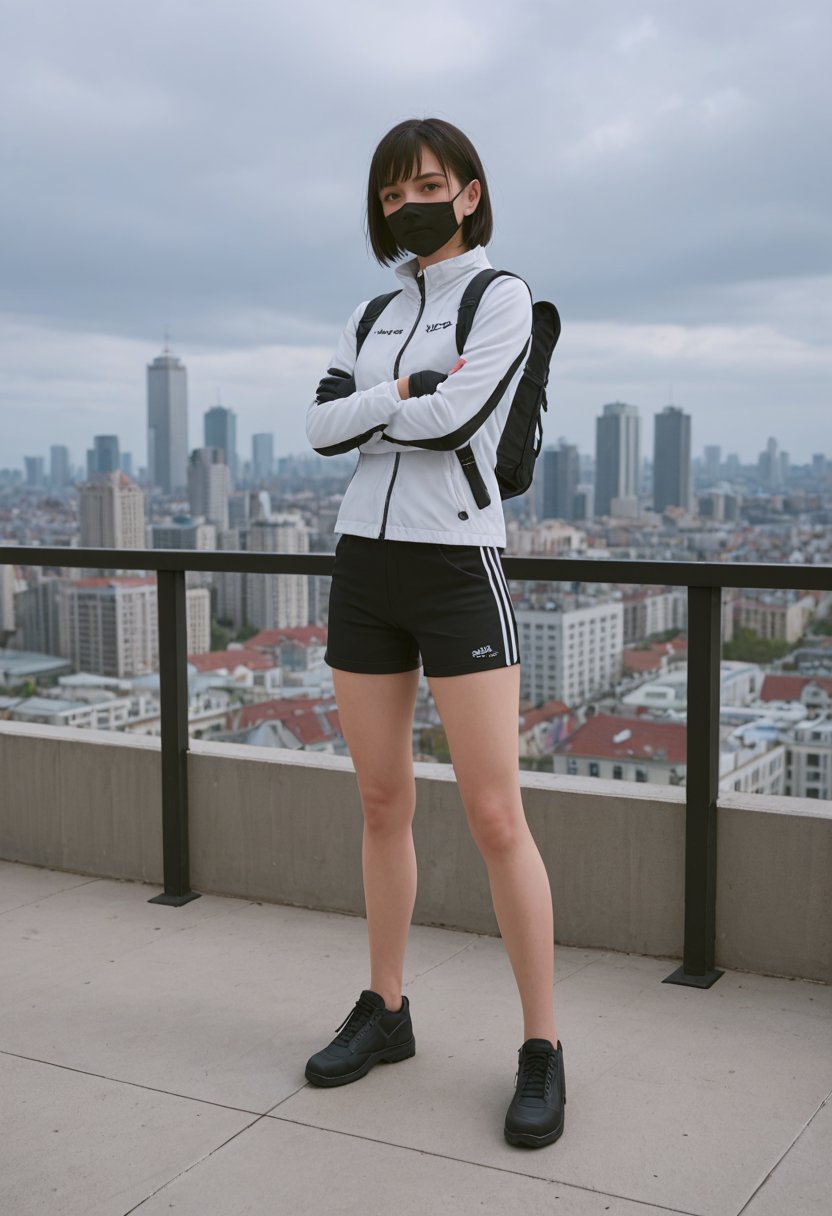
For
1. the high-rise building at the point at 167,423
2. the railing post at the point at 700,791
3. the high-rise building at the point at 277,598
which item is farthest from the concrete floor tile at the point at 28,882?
the high-rise building at the point at 167,423

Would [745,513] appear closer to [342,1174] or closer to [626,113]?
[626,113]

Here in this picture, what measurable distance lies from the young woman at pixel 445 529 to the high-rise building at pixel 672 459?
1784 inches

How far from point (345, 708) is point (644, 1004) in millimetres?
1042

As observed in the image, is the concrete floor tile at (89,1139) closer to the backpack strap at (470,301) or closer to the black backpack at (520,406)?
the black backpack at (520,406)

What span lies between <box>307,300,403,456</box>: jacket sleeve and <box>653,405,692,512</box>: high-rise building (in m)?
45.4

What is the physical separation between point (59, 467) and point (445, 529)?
47973 mm

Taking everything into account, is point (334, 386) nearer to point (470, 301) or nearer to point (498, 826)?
point (470, 301)

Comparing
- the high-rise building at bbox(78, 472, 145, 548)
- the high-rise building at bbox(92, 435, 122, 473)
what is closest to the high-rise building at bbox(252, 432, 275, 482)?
the high-rise building at bbox(92, 435, 122, 473)

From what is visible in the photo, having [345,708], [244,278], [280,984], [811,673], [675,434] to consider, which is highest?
[244,278]

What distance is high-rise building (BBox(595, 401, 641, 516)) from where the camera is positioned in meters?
45.5

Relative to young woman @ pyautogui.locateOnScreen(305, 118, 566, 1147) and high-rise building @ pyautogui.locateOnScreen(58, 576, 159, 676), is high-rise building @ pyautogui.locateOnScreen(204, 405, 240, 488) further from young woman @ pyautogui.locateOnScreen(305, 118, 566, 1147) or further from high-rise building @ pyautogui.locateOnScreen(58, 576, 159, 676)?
young woman @ pyautogui.locateOnScreen(305, 118, 566, 1147)

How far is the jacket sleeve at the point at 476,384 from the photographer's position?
2.05 meters

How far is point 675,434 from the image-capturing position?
5466 cm

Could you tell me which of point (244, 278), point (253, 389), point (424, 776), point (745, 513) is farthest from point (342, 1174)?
point (244, 278)
